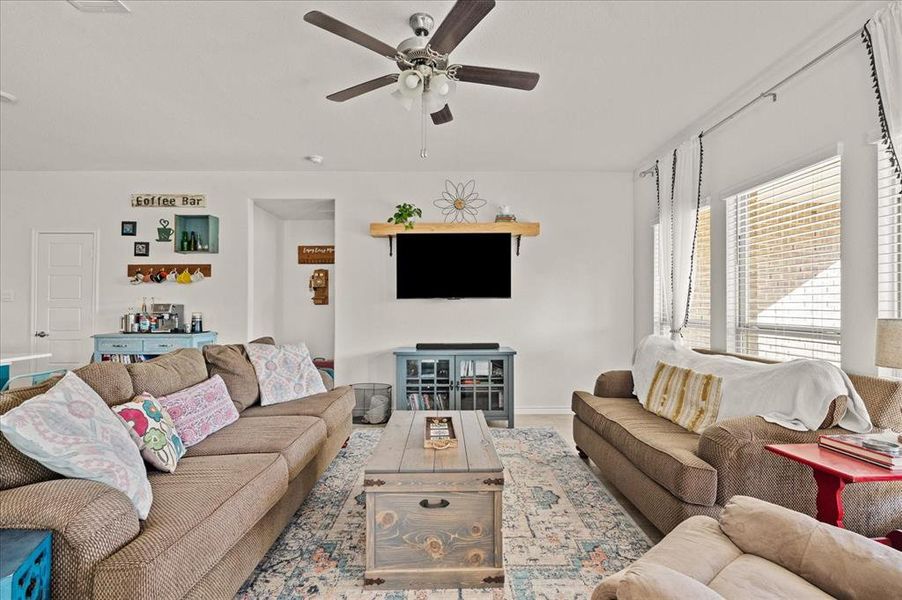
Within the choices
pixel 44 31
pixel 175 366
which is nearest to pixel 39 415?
pixel 175 366

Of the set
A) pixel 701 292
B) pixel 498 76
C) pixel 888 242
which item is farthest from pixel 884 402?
pixel 498 76

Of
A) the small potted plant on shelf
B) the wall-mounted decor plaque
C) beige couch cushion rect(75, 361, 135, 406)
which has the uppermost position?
the small potted plant on shelf

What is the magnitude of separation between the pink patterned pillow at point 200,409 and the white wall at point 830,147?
3365 millimetres

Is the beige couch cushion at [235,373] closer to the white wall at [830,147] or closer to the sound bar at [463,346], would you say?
the sound bar at [463,346]

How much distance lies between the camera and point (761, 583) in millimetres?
A: 1241

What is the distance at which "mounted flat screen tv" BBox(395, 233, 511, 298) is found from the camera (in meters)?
4.97

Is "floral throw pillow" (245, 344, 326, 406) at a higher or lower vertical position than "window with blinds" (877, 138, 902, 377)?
lower

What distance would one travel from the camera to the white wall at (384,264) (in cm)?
501

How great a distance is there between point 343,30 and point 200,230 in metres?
3.81

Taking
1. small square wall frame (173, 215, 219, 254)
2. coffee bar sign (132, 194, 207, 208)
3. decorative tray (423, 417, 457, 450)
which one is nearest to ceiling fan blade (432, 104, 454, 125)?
decorative tray (423, 417, 457, 450)

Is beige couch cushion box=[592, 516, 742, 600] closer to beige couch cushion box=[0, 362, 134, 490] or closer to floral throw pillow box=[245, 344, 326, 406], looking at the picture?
beige couch cushion box=[0, 362, 134, 490]

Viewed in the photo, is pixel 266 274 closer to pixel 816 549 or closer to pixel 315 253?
pixel 315 253

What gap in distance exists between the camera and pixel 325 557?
2232 millimetres

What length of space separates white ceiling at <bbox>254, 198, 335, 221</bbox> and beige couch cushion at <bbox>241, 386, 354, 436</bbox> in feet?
8.05
